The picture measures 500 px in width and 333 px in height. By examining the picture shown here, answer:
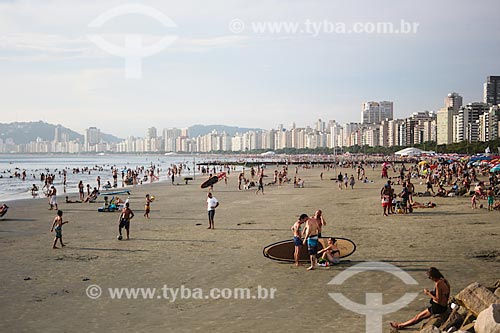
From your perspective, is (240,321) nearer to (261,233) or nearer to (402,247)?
(402,247)

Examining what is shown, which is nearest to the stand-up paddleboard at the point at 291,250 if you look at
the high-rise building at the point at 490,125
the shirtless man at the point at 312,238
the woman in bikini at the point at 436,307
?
the shirtless man at the point at 312,238

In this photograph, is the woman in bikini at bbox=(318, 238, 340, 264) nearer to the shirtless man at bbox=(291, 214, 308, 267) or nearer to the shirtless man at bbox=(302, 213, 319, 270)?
the shirtless man at bbox=(302, 213, 319, 270)

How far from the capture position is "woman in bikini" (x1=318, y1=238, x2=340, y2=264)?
11.0m

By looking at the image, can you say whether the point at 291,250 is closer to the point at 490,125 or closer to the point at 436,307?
the point at 436,307

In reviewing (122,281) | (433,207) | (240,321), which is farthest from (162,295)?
(433,207)

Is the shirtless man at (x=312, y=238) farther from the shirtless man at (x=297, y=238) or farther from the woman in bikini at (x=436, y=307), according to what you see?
the woman in bikini at (x=436, y=307)

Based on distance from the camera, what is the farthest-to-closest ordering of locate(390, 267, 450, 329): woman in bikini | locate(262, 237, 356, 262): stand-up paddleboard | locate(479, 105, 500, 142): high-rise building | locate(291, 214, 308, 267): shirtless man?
1. locate(479, 105, 500, 142): high-rise building
2. locate(262, 237, 356, 262): stand-up paddleboard
3. locate(291, 214, 308, 267): shirtless man
4. locate(390, 267, 450, 329): woman in bikini

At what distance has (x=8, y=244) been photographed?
14445mm

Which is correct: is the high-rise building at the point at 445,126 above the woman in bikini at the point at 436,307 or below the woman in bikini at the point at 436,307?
above

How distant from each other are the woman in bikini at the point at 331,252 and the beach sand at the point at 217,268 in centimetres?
36

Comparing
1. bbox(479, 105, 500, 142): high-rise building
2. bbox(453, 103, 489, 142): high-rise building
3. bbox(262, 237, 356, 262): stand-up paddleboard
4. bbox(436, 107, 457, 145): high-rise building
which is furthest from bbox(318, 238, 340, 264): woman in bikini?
bbox(436, 107, 457, 145): high-rise building

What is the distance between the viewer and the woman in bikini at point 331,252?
36.1 feet

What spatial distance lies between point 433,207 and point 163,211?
13.1m

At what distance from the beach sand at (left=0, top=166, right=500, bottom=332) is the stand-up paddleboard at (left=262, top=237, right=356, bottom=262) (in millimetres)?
275
